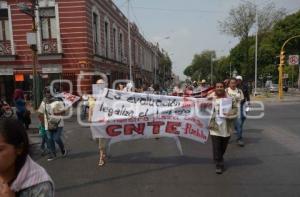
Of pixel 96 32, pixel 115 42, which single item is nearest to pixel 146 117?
pixel 96 32

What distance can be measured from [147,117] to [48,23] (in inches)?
761

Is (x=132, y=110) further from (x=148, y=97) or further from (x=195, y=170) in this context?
(x=195, y=170)

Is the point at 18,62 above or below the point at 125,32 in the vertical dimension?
below

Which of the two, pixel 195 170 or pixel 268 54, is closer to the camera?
pixel 195 170

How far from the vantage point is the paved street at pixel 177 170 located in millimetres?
5914

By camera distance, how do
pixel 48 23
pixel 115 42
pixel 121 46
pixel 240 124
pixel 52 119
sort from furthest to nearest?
pixel 121 46, pixel 115 42, pixel 48 23, pixel 240 124, pixel 52 119

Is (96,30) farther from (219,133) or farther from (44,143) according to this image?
(219,133)

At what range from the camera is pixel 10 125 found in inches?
79.4

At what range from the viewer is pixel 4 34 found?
84.8ft

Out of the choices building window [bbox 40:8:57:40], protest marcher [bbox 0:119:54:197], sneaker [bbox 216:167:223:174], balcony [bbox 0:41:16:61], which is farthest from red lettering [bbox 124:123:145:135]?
balcony [bbox 0:41:16:61]

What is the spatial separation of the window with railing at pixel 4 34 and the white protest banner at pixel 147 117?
1980 centimetres

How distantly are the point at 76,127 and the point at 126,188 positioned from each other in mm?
8462

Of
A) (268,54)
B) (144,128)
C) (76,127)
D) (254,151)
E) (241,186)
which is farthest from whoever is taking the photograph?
(268,54)

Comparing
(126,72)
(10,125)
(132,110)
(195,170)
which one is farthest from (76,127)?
(126,72)
